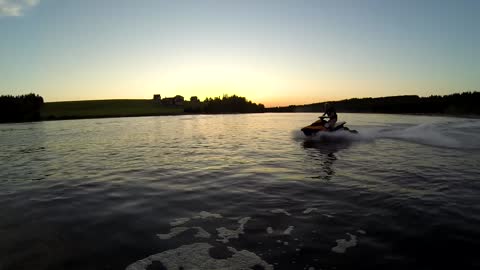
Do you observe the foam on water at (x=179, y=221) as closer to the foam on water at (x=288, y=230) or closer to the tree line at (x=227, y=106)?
the foam on water at (x=288, y=230)

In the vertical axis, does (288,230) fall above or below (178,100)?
below

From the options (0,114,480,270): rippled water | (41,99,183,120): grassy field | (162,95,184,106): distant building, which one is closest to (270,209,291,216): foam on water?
(0,114,480,270): rippled water

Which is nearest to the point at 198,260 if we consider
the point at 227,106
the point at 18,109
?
the point at 18,109

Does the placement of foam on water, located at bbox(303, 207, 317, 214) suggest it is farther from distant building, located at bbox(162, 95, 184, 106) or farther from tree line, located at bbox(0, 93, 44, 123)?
distant building, located at bbox(162, 95, 184, 106)

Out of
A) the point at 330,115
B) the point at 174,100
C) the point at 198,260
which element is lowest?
the point at 198,260

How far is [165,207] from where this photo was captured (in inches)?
383

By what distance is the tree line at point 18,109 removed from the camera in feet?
316

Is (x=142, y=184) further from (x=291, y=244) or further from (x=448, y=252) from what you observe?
(x=448, y=252)

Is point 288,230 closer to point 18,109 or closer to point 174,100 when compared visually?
point 18,109

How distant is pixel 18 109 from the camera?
97750 mm

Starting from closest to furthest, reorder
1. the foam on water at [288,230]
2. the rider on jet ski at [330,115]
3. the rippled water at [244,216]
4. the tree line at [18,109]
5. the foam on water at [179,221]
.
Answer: the rippled water at [244,216] → the foam on water at [288,230] → the foam on water at [179,221] → the rider on jet ski at [330,115] → the tree line at [18,109]

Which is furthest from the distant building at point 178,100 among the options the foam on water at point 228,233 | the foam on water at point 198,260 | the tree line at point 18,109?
the foam on water at point 198,260

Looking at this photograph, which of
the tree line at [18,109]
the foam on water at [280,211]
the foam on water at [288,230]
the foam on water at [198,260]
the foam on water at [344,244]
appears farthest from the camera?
the tree line at [18,109]

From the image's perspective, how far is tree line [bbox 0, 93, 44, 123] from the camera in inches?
3794
